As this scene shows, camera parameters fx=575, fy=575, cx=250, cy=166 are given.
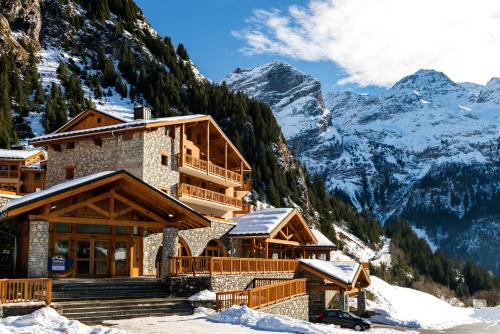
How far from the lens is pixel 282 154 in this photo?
376ft

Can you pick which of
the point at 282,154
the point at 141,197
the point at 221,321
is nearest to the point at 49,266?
the point at 141,197

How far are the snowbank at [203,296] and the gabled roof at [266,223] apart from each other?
42.9 ft

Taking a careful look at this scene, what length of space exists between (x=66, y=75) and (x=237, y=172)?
53347mm

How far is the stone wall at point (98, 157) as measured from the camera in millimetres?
35156

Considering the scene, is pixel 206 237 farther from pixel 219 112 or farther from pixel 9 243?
pixel 219 112

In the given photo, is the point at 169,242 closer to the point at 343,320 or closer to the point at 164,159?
the point at 164,159

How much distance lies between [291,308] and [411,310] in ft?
112

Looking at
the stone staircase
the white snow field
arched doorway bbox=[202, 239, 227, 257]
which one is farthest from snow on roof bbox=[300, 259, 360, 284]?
the stone staircase

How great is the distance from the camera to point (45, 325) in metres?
17.1

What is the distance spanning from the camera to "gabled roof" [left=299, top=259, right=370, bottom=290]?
38.4 m

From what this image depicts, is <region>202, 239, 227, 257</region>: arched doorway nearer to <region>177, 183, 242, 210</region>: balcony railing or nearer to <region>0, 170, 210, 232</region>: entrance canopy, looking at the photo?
<region>177, 183, 242, 210</region>: balcony railing

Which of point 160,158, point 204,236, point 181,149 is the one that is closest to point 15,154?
point 181,149

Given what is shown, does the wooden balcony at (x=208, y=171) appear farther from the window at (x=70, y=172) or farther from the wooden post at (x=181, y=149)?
the window at (x=70, y=172)

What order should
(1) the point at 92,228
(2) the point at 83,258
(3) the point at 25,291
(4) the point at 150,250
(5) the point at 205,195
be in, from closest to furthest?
(3) the point at 25,291 → (1) the point at 92,228 → (2) the point at 83,258 → (4) the point at 150,250 → (5) the point at 205,195
